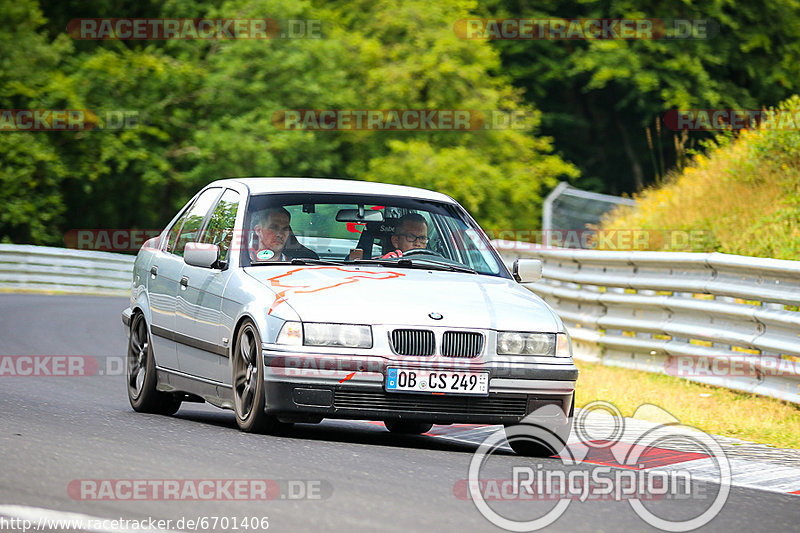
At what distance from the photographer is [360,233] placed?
9352mm

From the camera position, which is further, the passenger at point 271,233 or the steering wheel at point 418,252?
the steering wheel at point 418,252

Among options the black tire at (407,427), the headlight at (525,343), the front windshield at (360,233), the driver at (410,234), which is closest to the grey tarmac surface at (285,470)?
the black tire at (407,427)

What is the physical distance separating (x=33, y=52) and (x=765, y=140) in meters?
28.0

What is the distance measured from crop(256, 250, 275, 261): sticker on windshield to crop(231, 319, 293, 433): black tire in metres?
0.70

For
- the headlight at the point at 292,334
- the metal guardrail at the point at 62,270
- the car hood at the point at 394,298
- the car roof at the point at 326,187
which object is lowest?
the metal guardrail at the point at 62,270

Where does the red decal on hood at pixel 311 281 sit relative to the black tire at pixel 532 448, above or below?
above

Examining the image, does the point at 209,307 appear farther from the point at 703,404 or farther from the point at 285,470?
the point at 703,404

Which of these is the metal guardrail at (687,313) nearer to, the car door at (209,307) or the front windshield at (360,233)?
the front windshield at (360,233)

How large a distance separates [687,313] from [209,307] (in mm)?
5441

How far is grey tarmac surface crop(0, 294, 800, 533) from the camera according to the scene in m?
5.67

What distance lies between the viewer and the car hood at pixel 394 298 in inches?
310

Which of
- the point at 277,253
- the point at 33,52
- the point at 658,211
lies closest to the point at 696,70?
Answer: the point at 33,52

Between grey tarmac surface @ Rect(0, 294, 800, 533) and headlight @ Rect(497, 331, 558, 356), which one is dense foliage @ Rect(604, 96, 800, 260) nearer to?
headlight @ Rect(497, 331, 558, 356)

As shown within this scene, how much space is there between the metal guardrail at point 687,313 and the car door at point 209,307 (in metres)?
4.38
